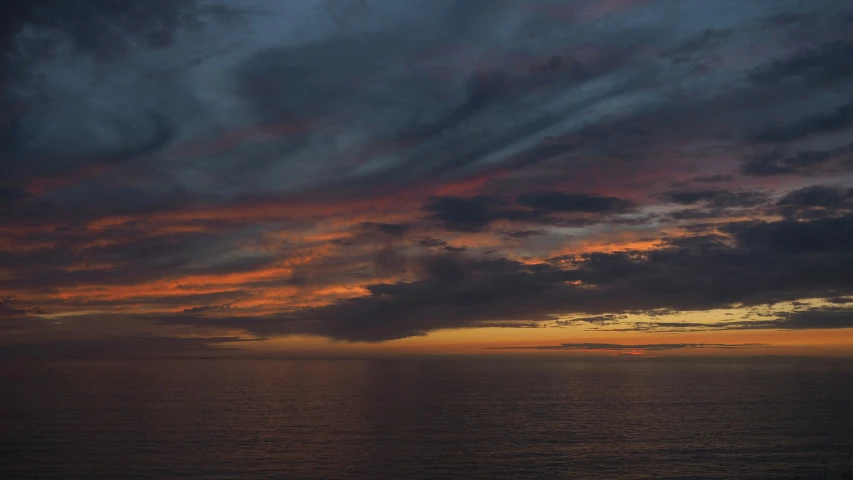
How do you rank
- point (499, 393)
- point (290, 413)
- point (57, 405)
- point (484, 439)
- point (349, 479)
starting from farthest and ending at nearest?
point (499, 393), point (57, 405), point (290, 413), point (484, 439), point (349, 479)

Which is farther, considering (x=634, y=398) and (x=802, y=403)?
(x=634, y=398)

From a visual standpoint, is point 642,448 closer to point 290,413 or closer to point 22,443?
point 290,413

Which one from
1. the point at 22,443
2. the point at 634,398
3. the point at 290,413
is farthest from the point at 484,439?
the point at 634,398

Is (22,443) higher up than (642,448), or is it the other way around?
(22,443)

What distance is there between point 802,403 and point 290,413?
384ft

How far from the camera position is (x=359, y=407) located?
131 metres

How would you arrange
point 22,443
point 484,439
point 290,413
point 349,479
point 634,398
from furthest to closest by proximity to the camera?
point 634,398, point 290,413, point 484,439, point 22,443, point 349,479

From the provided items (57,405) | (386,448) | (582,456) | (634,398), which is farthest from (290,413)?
(634,398)

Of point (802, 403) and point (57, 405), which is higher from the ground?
point (57, 405)

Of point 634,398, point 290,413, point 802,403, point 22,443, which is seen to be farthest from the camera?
point 634,398

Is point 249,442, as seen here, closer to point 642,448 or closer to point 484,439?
point 484,439

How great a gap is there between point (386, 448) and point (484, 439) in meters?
15.6

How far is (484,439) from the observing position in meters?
86.9

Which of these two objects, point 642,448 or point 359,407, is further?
point 359,407
